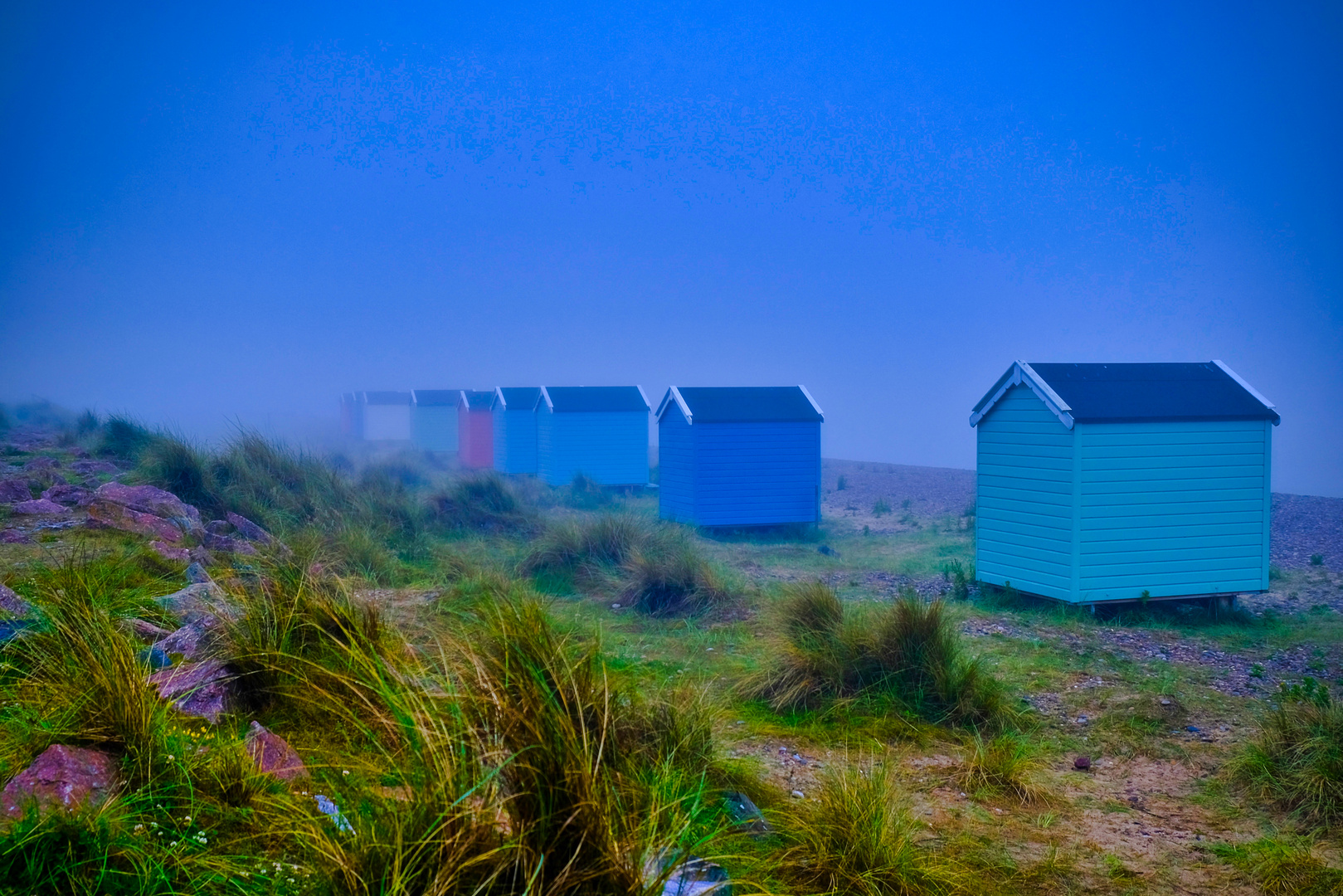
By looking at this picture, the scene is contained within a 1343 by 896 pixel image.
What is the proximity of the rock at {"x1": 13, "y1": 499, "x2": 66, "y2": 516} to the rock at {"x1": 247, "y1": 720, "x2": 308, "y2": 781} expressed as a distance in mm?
7876

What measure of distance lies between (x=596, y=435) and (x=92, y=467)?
1430cm

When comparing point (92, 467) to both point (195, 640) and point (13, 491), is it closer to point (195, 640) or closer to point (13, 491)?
point (13, 491)

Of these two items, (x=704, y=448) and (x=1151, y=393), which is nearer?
(x=1151, y=393)

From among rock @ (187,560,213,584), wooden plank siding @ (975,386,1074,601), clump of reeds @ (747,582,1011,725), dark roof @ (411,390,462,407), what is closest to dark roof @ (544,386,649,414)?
dark roof @ (411,390,462,407)

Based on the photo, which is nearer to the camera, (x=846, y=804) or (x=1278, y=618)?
(x=846, y=804)

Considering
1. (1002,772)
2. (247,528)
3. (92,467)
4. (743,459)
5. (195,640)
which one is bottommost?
(1002,772)

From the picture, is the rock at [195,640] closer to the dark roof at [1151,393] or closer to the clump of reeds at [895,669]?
the clump of reeds at [895,669]

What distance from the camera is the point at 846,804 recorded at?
410cm

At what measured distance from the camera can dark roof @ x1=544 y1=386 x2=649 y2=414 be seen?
1089 inches

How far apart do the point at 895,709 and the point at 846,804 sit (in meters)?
3.18

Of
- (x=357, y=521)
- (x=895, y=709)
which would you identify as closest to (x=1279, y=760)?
(x=895, y=709)

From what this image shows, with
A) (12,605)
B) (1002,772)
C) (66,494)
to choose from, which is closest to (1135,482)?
(1002,772)

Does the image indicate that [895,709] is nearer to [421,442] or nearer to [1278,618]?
[1278,618]

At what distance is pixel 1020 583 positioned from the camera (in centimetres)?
1211
